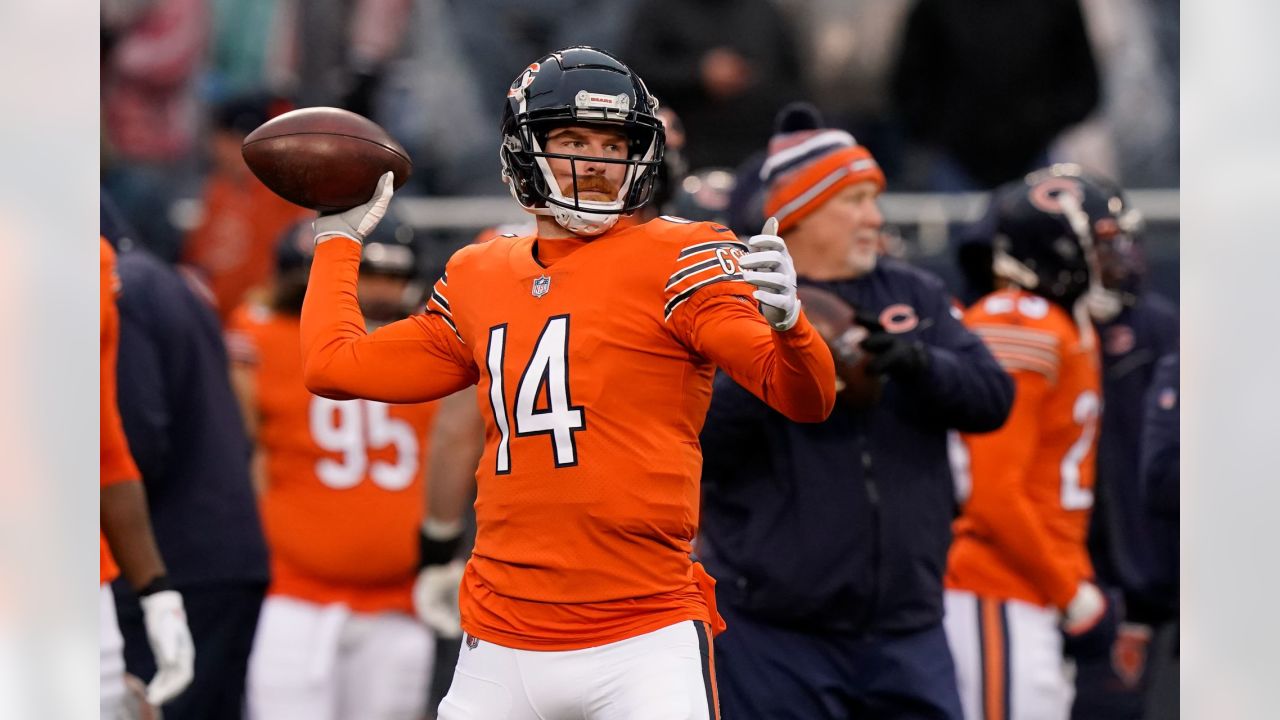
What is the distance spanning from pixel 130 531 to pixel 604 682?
4.92ft

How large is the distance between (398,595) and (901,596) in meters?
2.22

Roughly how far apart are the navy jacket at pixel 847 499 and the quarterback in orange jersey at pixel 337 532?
1.86m

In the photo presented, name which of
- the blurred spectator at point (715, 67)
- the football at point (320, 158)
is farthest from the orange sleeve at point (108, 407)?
the blurred spectator at point (715, 67)

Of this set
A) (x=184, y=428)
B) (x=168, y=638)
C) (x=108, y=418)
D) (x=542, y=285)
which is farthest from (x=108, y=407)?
(x=542, y=285)

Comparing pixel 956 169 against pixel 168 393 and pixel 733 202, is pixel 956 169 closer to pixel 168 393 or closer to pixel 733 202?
pixel 733 202

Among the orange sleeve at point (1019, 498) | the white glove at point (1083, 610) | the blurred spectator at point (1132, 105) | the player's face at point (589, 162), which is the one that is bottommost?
the white glove at point (1083, 610)

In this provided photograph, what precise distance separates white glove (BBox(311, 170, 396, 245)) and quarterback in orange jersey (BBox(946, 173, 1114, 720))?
7.09ft

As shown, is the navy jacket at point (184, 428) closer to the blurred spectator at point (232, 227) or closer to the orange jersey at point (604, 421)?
the orange jersey at point (604, 421)

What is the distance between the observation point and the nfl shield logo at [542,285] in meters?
3.44

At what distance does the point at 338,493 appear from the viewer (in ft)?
19.9

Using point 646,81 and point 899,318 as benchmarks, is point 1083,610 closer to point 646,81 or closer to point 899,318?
point 899,318

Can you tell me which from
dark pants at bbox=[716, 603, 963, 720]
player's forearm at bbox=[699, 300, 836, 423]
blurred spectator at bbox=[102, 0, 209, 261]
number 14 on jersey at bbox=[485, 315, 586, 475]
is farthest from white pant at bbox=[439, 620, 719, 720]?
blurred spectator at bbox=[102, 0, 209, 261]
